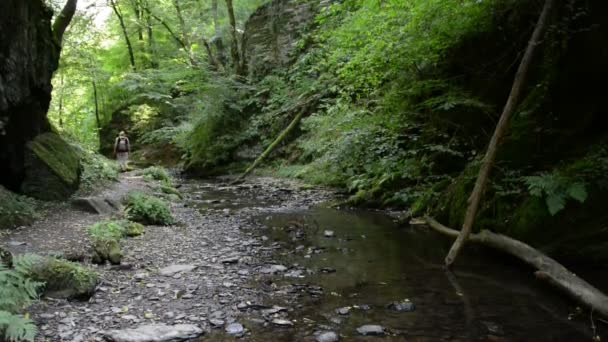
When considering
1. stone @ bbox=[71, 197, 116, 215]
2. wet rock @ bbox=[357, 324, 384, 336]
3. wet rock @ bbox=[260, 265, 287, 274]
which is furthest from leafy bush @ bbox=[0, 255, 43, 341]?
stone @ bbox=[71, 197, 116, 215]

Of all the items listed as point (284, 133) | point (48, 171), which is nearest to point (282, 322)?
point (48, 171)

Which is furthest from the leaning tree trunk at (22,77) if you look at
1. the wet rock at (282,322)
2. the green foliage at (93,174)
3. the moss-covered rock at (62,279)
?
the wet rock at (282,322)

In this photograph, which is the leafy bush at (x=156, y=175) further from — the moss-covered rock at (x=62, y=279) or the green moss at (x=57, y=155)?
the moss-covered rock at (x=62, y=279)

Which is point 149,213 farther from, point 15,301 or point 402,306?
point 402,306

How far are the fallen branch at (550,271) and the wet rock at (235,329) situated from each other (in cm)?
→ 338

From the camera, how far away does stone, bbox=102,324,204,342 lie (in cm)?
383

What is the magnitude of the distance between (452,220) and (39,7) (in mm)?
10529

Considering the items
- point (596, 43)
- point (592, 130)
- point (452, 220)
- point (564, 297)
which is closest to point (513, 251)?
point (564, 297)

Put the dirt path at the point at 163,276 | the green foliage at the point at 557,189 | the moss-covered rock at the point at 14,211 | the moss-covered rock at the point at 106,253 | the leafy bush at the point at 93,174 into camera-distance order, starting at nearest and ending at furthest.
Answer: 1. the dirt path at the point at 163,276
2. the green foliage at the point at 557,189
3. the moss-covered rock at the point at 106,253
4. the moss-covered rock at the point at 14,211
5. the leafy bush at the point at 93,174

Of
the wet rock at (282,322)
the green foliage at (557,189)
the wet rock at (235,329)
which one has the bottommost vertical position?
the wet rock at (282,322)

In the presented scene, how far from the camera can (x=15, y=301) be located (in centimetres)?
350

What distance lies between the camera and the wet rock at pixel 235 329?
13.3 feet

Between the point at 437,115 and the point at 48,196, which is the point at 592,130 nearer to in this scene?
the point at 437,115

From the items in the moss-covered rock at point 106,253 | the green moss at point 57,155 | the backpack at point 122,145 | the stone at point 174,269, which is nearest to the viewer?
the stone at point 174,269
